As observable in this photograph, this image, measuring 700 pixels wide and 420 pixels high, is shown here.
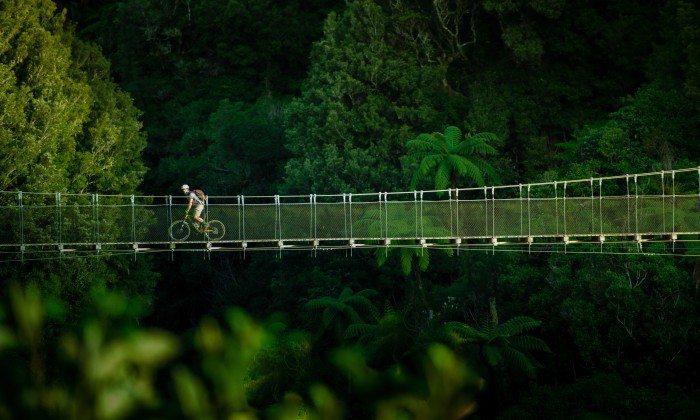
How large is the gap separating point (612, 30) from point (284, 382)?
11.4m

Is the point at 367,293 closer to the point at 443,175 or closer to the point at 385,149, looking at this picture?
the point at 443,175

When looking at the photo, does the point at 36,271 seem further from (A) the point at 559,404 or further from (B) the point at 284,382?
(A) the point at 559,404

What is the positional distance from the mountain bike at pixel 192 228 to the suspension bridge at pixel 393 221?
0.07 feet

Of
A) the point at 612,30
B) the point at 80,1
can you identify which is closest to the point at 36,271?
the point at 612,30

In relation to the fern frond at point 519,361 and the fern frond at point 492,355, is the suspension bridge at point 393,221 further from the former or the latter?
the fern frond at point 519,361

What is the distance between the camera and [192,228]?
61.8 feet

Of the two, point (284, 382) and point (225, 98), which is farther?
point (225, 98)

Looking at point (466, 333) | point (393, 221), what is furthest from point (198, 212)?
point (466, 333)

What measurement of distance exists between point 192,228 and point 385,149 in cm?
819

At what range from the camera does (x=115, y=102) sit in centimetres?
2523

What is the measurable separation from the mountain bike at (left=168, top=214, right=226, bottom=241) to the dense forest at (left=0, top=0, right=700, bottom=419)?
1699 millimetres

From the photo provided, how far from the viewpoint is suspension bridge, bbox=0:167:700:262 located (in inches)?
688

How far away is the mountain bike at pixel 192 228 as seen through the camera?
60.7ft

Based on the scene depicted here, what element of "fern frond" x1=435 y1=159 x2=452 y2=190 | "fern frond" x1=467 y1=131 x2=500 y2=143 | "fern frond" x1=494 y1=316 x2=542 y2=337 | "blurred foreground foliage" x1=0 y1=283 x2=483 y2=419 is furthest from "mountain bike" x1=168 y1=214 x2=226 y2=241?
"blurred foreground foliage" x1=0 y1=283 x2=483 y2=419
